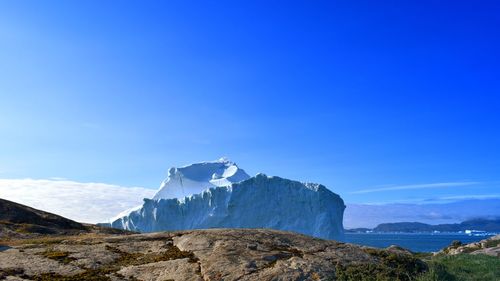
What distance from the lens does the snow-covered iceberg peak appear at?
130 metres

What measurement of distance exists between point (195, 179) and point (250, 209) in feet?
105

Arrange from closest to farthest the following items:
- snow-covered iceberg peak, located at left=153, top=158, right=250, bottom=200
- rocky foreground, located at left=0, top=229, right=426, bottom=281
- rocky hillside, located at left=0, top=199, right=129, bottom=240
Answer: rocky foreground, located at left=0, top=229, right=426, bottom=281 → rocky hillside, located at left=0, top=199, right=129, bottom=240 → snow-covered iceberg peak, located at left=153, top=158, right=250, bottom=200

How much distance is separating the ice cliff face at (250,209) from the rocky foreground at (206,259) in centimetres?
8398

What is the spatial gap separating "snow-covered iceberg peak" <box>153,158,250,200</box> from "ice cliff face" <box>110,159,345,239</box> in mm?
18377

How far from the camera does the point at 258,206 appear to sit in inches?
4213

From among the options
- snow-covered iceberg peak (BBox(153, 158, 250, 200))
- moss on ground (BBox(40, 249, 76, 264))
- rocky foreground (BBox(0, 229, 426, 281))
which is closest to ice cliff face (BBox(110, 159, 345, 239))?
snow-covered iceberg peak (BBox(153, 158, 250, 200))

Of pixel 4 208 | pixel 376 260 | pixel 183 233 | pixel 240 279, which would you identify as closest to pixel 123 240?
pixel 183 233

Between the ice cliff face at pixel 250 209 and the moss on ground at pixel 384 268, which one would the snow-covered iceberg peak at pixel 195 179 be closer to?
the ice cliff face at pixel 250 209

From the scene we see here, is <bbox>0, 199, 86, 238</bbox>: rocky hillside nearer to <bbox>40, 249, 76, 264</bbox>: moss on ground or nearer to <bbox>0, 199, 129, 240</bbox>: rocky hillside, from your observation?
<bbox>0, 199, 129, 240</bbox>: rocky hillside

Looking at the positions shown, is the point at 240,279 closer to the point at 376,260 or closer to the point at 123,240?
the point at 376,260

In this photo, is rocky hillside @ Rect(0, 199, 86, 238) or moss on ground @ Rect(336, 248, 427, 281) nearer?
moss on ground @ Rect(336, 248, 427, 281)

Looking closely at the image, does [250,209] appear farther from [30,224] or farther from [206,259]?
[206,259]

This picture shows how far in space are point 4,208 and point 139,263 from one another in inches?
1146

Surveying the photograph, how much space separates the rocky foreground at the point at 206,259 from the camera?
1609cm
